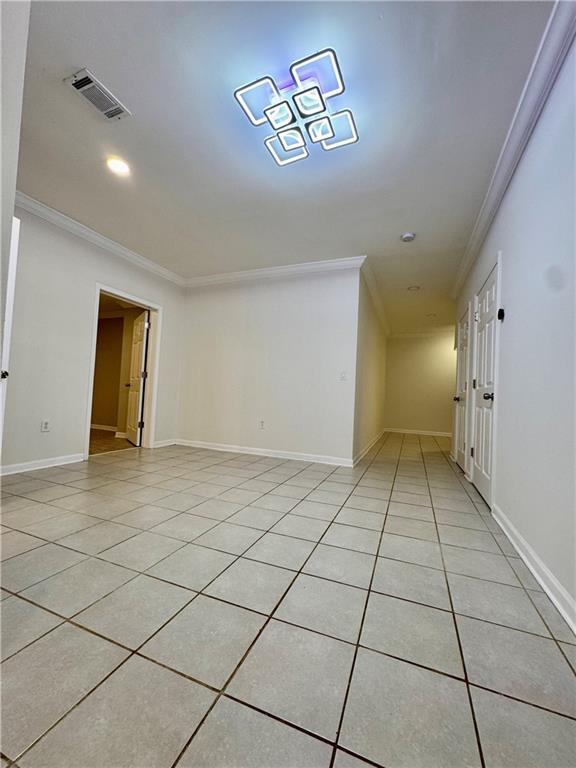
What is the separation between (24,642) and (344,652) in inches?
43.3

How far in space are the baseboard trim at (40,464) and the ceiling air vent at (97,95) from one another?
3.07m

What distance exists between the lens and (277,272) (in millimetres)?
4332

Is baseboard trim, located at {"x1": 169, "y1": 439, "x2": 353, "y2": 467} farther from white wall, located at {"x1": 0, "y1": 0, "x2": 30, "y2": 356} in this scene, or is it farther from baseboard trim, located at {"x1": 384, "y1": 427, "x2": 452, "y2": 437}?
baseboard trim, located at {"x1": 384, "y1": 427, "x2": 452, "y2": 437}

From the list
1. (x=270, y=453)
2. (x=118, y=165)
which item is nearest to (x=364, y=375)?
(x=270, y=453)

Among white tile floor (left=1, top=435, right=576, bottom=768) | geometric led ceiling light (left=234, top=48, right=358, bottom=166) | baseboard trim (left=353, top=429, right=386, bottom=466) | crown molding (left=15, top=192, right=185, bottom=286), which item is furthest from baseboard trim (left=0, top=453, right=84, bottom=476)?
geometric led ceiling light (left=234, top=48, right=358, bottom=166)

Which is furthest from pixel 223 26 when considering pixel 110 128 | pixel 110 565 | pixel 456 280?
pixel 456 280

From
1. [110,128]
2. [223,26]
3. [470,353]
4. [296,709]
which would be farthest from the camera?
[470,353]

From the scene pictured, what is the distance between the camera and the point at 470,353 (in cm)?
362

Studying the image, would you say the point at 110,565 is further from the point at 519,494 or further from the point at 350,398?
the point at 350,398

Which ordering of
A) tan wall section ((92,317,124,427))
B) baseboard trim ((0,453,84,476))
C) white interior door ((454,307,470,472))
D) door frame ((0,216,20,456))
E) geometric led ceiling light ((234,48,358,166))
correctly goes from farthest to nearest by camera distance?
tan wall section ((92,317,124,427)) → white interior door ((454,307,470,472)) → baseboard trim ((0,453,84,476)) → geometric led ceiling light ((234,48,358,166)) → door frame ((0,216,20,456))

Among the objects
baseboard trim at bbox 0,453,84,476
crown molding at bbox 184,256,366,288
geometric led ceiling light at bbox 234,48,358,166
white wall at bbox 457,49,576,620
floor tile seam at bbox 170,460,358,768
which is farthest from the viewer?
crown molding at bbox 184,256,366,288

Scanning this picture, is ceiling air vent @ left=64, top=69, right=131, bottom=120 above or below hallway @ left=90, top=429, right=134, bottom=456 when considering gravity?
above

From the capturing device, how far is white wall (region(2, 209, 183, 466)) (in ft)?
9.69

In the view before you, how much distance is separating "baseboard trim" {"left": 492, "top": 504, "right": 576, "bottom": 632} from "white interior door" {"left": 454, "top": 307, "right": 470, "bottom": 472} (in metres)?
1.79
